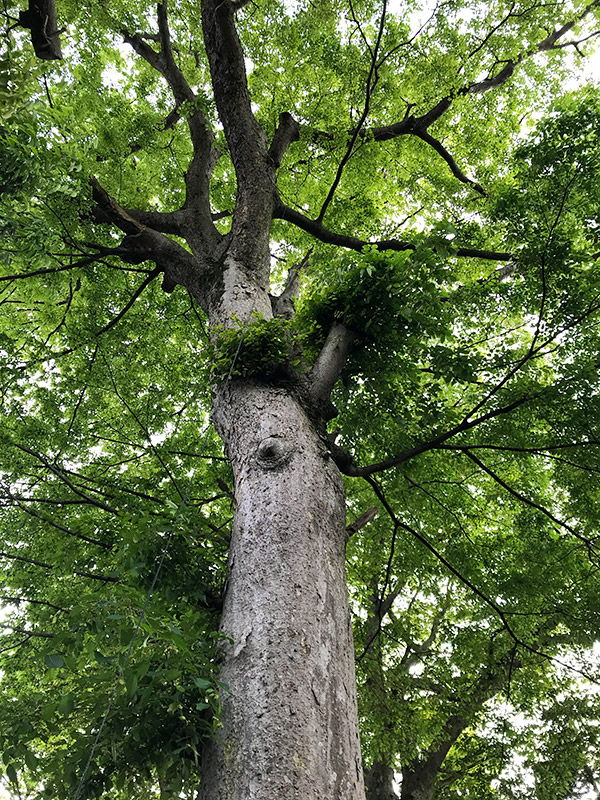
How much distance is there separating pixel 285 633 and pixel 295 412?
1.19m

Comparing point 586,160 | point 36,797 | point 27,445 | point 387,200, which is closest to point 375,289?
point 586,160

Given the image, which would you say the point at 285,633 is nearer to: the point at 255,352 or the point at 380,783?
the point at 255,352

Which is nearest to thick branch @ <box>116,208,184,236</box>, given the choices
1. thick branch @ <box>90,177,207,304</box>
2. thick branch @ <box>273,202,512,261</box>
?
thick branch @ <box>90,177,207,304</box>

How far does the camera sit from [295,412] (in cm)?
258

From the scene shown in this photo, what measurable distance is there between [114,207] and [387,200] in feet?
16.7

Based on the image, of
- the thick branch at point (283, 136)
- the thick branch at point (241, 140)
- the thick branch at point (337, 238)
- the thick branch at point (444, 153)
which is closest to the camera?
the thick branch at point (241, 140)

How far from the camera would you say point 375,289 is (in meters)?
3.18

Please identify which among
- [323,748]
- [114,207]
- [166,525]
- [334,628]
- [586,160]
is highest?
[114,207]

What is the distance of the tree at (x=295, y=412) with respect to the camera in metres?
1.55

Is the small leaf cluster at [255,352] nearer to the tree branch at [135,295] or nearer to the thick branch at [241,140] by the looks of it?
the thick branch at [241,140]

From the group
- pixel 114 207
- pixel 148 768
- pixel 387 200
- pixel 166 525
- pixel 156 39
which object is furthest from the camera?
pixel 387 200

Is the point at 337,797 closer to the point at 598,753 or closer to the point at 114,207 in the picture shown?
the point at 114,207

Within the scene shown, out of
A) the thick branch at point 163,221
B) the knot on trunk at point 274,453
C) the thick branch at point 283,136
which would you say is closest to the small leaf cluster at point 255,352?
the knot on trunk at point 274,453

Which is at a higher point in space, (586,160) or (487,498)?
(586,160)
